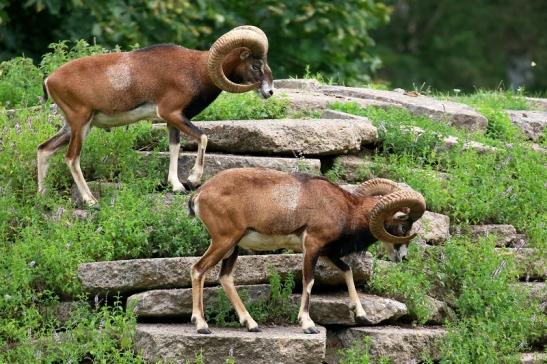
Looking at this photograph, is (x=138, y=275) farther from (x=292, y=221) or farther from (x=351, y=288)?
(x=351, y=288)

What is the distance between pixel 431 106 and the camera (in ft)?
61.5

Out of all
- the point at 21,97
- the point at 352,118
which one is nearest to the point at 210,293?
the point at 352,118

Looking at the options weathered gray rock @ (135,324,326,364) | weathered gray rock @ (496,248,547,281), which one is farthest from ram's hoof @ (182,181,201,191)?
weathered gray rock @ (496,248,547,281)

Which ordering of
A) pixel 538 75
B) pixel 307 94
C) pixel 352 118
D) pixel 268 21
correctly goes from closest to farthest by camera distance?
1. pixel 352 118
2. pixel 307 94
3. pixel 268 21
4. pixel 538 75

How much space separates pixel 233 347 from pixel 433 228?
3.43 metres

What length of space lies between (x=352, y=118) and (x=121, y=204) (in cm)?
360

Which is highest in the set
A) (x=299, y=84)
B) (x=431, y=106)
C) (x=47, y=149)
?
(x=47, y=149)

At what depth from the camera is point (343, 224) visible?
13430 mm

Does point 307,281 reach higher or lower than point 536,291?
higher

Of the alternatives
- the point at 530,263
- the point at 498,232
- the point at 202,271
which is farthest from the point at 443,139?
the point at 202,271

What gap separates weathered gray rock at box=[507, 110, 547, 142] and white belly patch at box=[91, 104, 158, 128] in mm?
6260

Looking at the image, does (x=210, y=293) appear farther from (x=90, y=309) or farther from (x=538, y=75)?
(x=538, y=75)

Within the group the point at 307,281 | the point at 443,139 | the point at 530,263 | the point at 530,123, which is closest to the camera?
the point at 307,281

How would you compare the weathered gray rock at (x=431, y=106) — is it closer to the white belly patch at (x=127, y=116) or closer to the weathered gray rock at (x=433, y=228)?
the weathered gray rock at (x=433, y=228)
